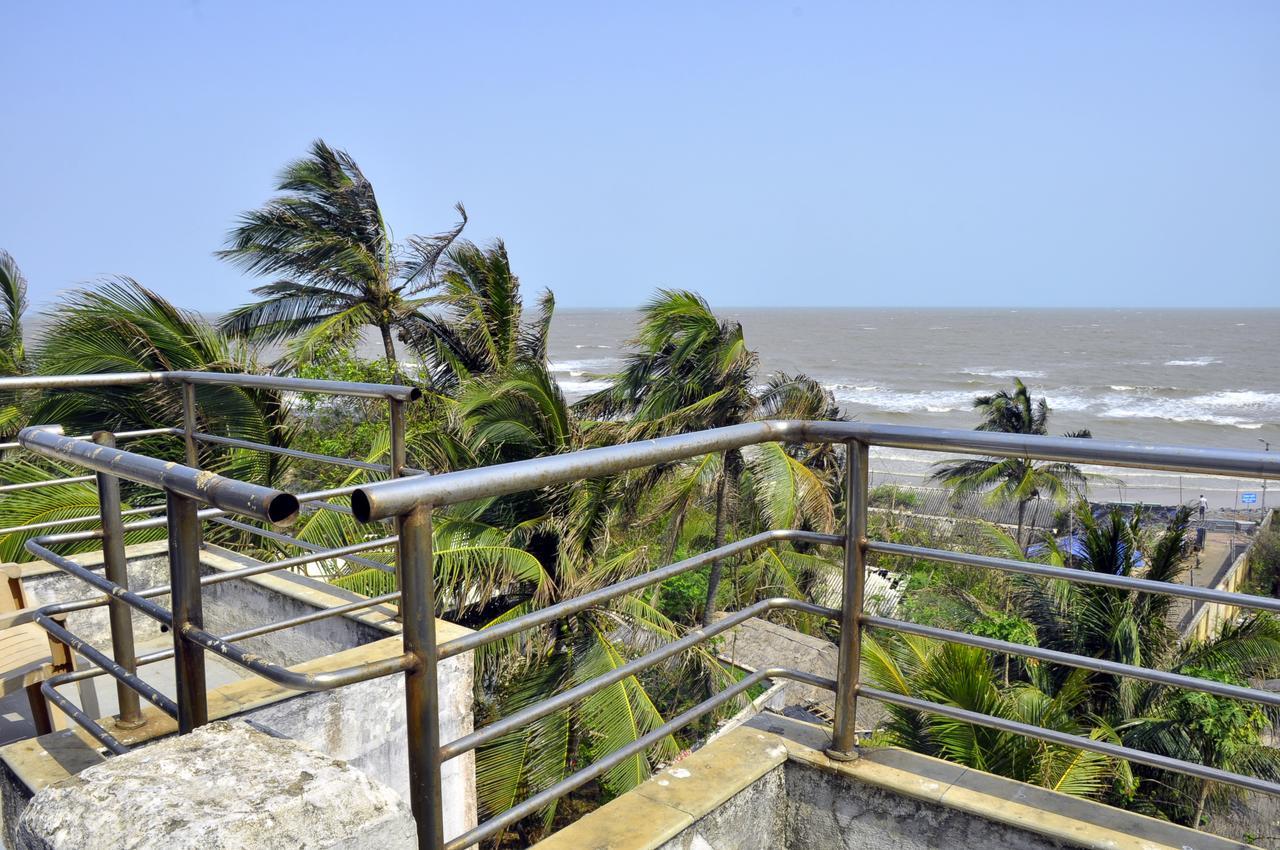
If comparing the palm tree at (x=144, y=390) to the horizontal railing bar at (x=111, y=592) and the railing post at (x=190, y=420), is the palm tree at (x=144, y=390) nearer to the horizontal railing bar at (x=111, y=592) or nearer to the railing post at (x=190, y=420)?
the railing post at (x=190, y=420)

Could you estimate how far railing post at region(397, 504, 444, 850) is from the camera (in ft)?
4.78

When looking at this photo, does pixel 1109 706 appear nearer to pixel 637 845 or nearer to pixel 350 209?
pixel 637 845

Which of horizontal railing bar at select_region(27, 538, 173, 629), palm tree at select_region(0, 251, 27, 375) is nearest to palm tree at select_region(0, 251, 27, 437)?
palm tree at select_region(0, 251, 27, 375)

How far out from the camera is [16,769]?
6.66ft

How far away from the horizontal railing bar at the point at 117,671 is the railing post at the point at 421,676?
520 millimetres

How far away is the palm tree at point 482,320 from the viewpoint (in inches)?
528

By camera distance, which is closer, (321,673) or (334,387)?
(321,673)

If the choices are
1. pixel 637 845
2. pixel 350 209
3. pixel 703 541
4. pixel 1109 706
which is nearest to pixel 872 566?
pixel 703 541

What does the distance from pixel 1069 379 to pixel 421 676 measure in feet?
198

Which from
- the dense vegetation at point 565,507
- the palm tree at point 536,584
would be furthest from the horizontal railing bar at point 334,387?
the palm tree at point 536,584

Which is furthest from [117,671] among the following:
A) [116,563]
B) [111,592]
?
[116,563]

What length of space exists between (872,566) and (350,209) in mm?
13748

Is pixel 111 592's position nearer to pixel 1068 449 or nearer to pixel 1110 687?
pixel 1068 449

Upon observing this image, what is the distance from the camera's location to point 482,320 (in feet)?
43.7
